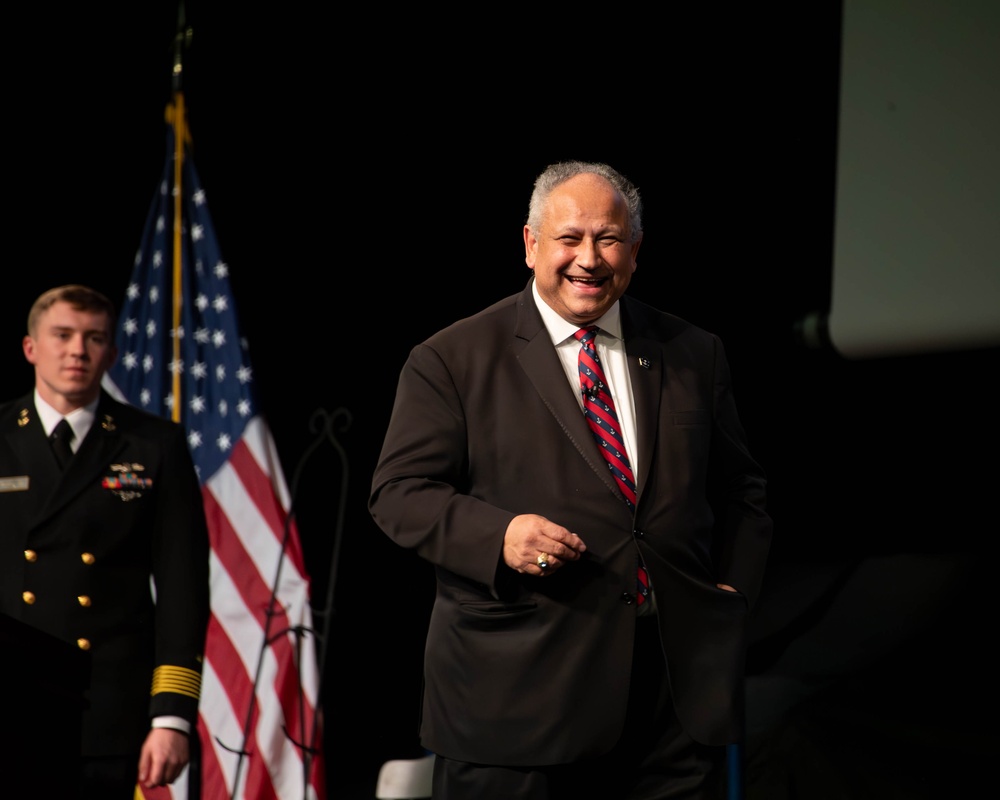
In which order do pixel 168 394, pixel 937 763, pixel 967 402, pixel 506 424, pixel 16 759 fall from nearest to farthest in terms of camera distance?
pixel 16 759 → pixel 506 424 → pixel 937 763 → pixel 967 402 → pixel 168 394

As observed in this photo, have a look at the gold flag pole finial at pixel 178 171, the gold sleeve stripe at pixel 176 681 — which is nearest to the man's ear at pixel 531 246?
the gold sleeve stripe at pixel 176 681

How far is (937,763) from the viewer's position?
334 cm

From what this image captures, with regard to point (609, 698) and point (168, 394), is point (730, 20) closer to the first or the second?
point (168, 394)

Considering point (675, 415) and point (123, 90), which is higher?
point (123, 90)

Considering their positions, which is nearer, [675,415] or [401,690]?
[675,415]

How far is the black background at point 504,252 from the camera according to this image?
373 centimetres

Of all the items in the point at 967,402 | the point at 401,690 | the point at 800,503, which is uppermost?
the point at 967,402

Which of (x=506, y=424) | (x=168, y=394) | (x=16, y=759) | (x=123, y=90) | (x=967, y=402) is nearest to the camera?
(x=16, y=759)

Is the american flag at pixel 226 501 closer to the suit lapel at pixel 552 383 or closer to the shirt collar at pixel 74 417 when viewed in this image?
the shirt collar at pixel 74 417

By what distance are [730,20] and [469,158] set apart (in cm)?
106

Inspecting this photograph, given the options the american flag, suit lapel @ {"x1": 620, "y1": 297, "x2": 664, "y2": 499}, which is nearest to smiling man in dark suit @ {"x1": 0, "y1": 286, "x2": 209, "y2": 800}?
suit lapel @ {"x1": 620, "y1": 297, "x2": 664, "y2": 499}

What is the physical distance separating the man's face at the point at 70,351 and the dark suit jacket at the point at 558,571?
1074mm

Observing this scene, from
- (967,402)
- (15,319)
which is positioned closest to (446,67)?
(15,319)

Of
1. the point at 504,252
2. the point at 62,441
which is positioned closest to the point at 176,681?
the point at 62,441
